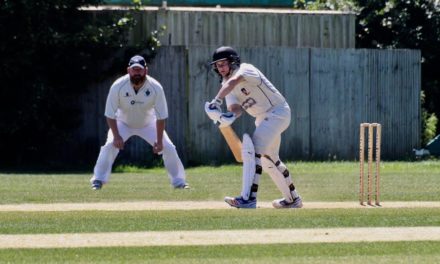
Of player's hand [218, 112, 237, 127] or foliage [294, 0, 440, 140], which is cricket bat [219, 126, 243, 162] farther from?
foliage [294, 0, 440, 140]

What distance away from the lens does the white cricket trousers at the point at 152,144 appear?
14.5 metres

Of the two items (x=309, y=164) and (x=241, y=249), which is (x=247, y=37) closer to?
(x=309, y=164)

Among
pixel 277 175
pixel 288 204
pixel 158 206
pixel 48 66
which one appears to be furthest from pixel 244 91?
pixel 48 66

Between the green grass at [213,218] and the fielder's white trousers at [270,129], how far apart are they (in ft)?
2.29

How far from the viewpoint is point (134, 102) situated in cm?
1461

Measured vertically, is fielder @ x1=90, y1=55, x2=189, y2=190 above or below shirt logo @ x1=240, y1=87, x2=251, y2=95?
below

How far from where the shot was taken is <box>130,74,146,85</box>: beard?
1438 cm

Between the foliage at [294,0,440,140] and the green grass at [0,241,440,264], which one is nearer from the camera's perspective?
the green grass at [0,241,440,264]

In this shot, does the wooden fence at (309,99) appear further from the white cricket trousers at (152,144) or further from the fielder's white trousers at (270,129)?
the fielder's white trousers at (270,129)

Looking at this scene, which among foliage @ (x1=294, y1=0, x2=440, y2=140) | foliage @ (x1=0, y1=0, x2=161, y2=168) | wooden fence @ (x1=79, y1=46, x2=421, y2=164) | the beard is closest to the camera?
the beard

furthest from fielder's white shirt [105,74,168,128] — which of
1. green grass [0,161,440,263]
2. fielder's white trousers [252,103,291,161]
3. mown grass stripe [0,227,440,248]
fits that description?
mown grass stripe [0,227,440,248]

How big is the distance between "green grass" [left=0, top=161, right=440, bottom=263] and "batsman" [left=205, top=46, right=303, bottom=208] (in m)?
0.41

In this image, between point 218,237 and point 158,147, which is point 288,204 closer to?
point 158,147

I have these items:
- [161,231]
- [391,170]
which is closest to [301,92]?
[391,170]
